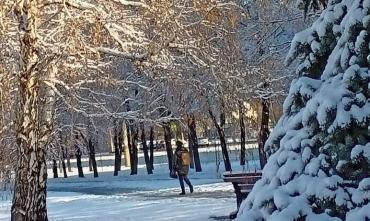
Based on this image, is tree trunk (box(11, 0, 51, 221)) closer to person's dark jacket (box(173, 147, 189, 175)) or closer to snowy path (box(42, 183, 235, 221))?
snowy path (box(42, 183, 235, 221))

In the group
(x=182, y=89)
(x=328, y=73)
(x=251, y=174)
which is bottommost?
(x=251, y=174)

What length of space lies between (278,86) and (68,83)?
35.1ft

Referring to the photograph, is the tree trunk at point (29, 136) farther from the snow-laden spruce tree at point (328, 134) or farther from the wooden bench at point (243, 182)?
the snow-laden spruce tree at point (328, 134)

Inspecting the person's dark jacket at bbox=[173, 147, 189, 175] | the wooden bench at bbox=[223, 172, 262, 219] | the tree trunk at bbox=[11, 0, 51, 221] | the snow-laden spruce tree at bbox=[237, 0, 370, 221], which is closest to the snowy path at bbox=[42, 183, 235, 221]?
the person's dark jacket at bbox=[173, 147, 189, 175]

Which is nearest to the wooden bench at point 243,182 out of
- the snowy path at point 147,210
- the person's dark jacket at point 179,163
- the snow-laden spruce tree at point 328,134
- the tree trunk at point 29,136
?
the snowy path at point 147,210

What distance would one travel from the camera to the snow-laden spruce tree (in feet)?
12.1

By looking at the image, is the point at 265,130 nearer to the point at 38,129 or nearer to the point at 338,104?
the point at 38,129

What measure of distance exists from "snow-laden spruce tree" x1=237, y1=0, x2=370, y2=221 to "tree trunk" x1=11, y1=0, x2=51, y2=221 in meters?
6.27

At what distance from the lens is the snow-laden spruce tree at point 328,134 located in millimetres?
3678

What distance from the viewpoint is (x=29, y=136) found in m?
9.98

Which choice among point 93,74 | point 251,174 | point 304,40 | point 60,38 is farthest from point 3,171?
point 304,40

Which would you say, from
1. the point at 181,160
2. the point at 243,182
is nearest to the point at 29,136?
the point at 243,182

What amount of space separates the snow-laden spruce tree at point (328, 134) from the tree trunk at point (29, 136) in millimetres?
6272

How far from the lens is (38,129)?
10.1m
